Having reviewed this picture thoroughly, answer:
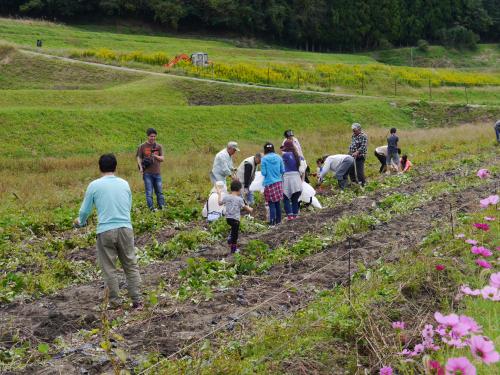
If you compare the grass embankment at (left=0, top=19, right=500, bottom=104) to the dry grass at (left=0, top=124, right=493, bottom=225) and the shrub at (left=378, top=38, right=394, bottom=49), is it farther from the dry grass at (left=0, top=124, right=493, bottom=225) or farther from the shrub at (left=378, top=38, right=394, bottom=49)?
the shrub at (left=378, top=38, right=394, bottom=49)

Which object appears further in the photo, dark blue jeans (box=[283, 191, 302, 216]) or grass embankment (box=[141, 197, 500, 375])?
dark blue jeans (box=[283, 191, 302, 216])

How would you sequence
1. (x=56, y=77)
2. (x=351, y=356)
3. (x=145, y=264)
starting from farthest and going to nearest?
(x=56, y=77), (x=145, y=264), (x=351, y=356)

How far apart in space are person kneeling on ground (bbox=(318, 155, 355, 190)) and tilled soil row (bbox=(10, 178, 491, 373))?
5296 millimetres

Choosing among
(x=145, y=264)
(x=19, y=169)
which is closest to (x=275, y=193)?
(x=145, y=264)

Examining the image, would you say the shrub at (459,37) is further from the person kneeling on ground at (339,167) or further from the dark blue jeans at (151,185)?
the dark blue jeans at (151,185)

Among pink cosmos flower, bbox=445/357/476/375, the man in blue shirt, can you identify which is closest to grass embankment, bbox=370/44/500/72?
the man in blue shirt

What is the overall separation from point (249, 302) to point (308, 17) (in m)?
70.4

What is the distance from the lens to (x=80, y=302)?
768 centimetres

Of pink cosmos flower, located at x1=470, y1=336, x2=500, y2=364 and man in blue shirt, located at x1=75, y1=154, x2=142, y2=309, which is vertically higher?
pink cosmos flower, located at x1=470, y1=336, x2=500, y2=364

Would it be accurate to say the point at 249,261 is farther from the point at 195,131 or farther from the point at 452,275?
the point at 195,131

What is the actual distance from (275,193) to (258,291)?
482 centimetres

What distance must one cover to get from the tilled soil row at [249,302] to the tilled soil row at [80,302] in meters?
0.32

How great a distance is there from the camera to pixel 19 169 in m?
20.5

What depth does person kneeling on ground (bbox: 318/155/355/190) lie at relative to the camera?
15383 mm
